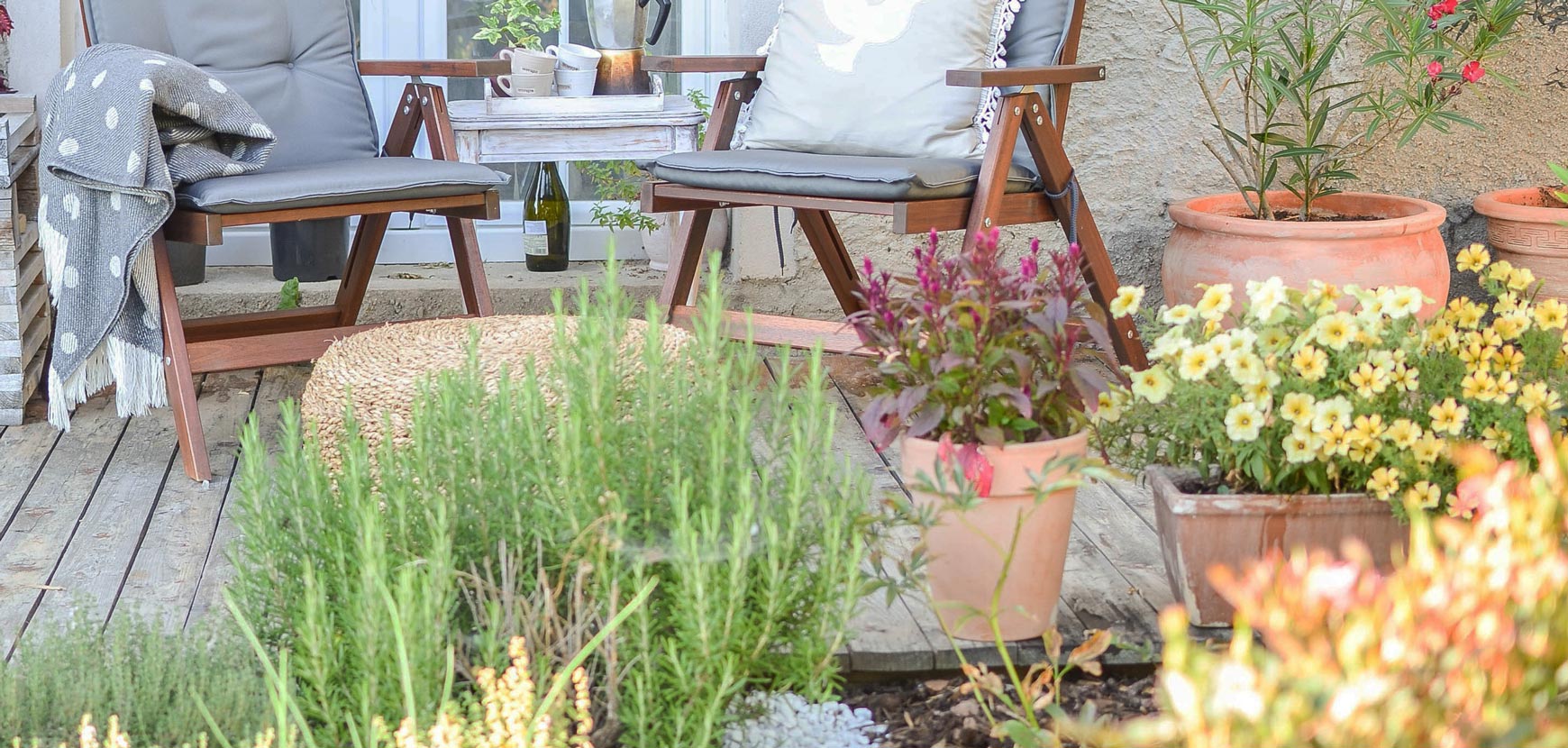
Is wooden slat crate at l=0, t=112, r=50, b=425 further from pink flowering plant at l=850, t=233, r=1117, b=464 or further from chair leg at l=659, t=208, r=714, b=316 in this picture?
pink flowering plant at l=850, t=233, r=1117, b=464

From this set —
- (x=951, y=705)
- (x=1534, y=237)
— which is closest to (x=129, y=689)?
(x=951, y=705)

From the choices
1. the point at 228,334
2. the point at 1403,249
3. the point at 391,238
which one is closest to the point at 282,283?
the point at 391,238

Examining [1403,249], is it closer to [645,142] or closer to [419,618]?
[645,142]

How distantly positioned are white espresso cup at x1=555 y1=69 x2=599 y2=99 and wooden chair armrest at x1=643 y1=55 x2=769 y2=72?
14cm

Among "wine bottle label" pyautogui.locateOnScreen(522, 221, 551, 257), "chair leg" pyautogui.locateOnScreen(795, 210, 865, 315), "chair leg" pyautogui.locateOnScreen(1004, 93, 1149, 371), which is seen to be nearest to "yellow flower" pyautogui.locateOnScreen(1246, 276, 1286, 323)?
"chair leg" pyautogui.locateOnScreen(1004, 93, 1149, 371)

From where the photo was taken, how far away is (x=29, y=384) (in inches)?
114

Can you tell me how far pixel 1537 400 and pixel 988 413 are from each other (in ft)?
1.89

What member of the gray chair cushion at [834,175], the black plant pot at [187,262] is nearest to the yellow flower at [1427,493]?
the gray chair cushion at [834,175]

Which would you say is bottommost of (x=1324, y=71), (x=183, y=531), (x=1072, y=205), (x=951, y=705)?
(x=183, y=531)

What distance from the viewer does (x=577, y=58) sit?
10.4 feet

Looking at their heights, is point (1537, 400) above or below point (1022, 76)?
below

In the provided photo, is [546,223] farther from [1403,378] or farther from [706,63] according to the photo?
[1403,378]

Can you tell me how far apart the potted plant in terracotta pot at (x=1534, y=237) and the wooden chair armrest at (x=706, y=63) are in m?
1.64

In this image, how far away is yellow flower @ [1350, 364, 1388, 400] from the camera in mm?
1539
